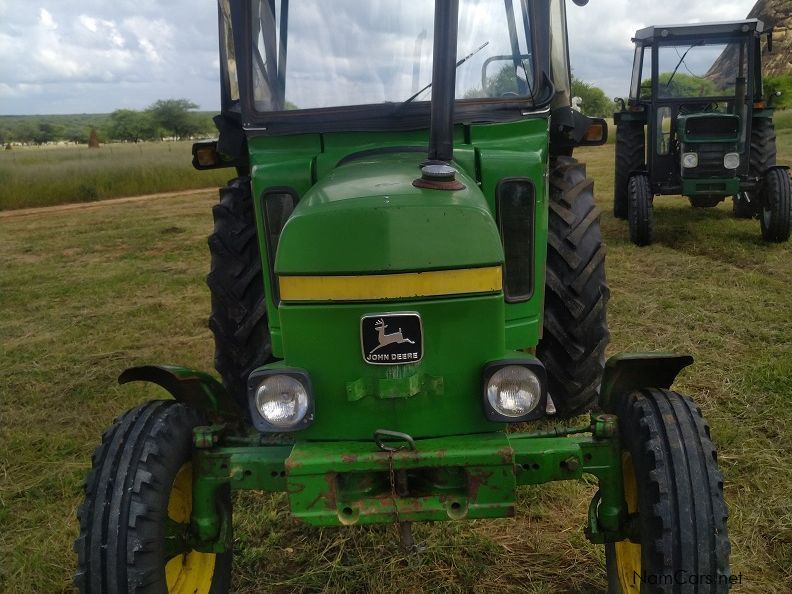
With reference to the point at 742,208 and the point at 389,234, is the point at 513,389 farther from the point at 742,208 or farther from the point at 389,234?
the point at 742,208

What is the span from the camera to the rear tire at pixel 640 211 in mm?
7574

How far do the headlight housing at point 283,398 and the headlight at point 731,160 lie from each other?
6.72 m

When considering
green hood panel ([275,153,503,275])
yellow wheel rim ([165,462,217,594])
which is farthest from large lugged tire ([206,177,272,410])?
green hood panel ([275,153,503,275])

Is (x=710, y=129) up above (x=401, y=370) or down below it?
above

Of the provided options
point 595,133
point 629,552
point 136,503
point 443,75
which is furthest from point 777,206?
point 136,503

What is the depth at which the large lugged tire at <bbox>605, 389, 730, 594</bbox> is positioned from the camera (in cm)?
192

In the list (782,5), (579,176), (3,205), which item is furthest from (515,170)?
(782,5)

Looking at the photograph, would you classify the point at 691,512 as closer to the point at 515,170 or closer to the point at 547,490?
the point at 547,490

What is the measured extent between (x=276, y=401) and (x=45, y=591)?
123 centimetres

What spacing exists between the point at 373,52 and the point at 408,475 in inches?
64.8

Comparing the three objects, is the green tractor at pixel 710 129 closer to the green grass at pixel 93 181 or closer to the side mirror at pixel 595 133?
the side mirror at pixel 595 133

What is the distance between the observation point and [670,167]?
814cm

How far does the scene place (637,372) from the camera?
2332 mm

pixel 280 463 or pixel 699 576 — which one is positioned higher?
pixel 280 463
